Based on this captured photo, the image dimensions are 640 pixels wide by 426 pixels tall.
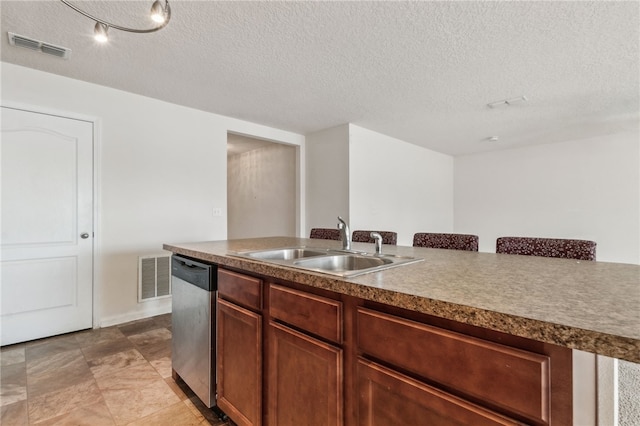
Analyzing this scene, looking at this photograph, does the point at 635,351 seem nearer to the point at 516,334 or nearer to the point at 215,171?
the point at 516,334

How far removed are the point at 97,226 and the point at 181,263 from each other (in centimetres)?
171

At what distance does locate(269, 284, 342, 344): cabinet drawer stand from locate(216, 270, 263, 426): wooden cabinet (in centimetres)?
13

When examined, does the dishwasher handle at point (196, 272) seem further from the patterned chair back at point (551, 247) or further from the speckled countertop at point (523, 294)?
the patterned chair back at point (551, 247)

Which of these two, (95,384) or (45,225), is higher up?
(45,225)

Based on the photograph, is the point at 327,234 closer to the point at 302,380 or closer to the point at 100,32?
the point at 302,380

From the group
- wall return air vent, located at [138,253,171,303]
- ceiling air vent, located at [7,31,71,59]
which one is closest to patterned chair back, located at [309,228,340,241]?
wall return air vent, located at [138,253,171,303]

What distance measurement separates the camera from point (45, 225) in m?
2.67

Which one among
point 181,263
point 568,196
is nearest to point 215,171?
point 181,263

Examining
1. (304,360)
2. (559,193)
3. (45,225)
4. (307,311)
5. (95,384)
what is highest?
(559,193)

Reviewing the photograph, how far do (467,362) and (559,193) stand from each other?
604 centimetres

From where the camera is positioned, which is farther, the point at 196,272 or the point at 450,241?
the point at 450,241

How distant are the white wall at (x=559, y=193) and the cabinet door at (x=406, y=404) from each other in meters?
5.75

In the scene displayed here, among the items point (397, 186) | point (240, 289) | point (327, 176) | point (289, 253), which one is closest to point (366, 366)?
point (240, 289)

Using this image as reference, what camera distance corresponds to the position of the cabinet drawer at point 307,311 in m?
1.00
